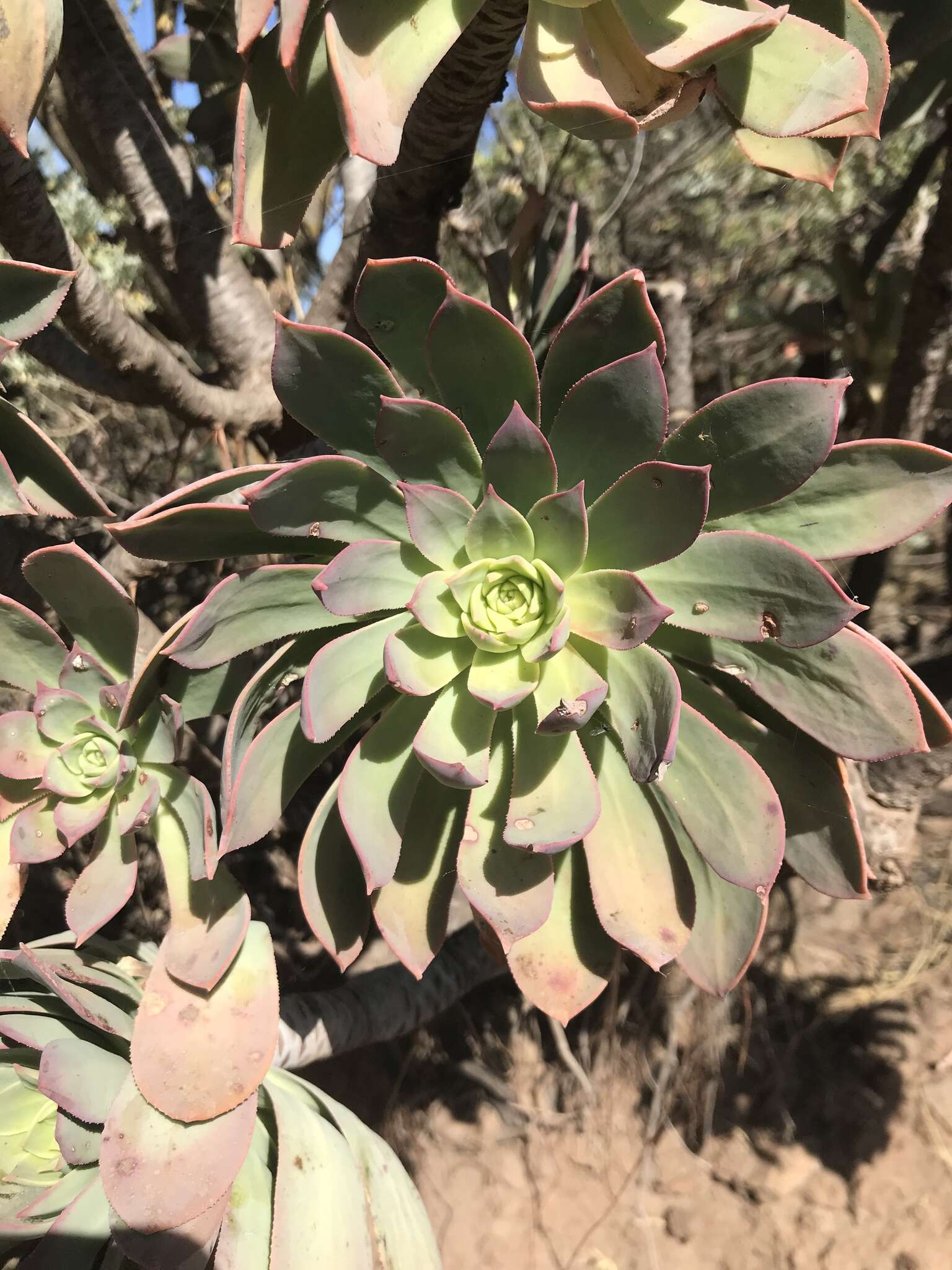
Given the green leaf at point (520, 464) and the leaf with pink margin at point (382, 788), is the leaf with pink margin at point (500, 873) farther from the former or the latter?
the green leaf at point (520, 464)

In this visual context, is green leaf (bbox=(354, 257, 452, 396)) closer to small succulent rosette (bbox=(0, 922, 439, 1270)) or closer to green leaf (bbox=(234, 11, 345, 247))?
green leaf (bbox=(234, 11, 345, 247))

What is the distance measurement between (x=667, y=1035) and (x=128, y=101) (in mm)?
1756

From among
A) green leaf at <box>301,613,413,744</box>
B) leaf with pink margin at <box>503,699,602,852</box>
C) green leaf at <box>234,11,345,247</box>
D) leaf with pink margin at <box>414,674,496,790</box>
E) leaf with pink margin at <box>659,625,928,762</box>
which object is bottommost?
leaf with pink margin at <box>503,699,602,852</box>

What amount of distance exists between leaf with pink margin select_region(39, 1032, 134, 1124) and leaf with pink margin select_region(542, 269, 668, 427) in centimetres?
64

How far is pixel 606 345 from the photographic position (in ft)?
1.95

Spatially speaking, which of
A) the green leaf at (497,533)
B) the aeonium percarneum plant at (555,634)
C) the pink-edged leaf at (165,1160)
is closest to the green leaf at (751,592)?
the aeonium percarneum plant at (555,634)

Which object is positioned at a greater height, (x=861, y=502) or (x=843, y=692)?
(x=861, y=502)

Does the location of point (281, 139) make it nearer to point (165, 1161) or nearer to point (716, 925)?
point (716, 925)

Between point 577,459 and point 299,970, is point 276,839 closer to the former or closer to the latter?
point 299,970

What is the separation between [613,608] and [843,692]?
18 cm

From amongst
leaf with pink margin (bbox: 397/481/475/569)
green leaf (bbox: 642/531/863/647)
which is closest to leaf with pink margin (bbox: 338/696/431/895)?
leaf with pink margin (bbox: 397/481/475/569)

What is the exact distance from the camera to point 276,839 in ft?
4.40

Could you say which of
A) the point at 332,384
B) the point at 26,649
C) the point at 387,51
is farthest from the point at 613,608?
the point at 26,649

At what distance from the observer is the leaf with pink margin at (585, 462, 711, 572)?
0.53m
